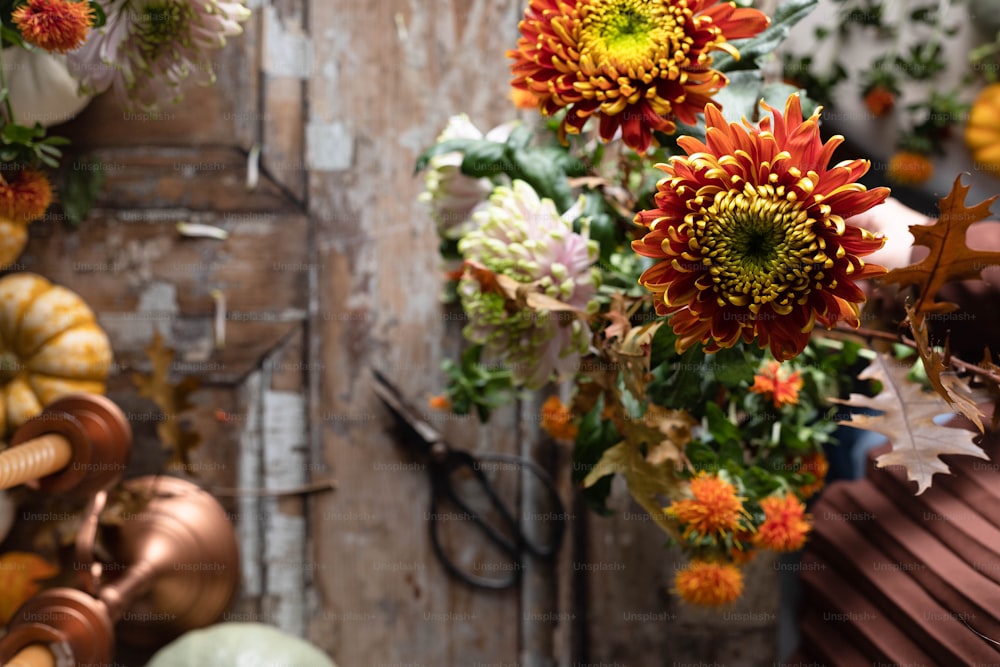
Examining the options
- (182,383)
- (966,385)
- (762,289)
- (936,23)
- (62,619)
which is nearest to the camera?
(762,289)

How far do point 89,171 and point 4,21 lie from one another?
297 mm

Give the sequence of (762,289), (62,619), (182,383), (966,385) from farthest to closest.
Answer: (182,383)
(62,619)
(966,385)
(762,289)

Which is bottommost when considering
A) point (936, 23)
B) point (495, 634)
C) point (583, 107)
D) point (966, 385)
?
point (495, 634)

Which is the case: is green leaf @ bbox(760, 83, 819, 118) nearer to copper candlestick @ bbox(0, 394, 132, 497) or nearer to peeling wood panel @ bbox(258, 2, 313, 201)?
peeling wood panel @ bbox(258, 2, 313, 201)

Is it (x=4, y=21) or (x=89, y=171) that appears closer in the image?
(x=4, y=21)

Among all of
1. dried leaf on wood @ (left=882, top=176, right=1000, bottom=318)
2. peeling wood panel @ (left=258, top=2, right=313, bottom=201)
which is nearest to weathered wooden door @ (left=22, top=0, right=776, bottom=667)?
peeling wood panel @ (left=258, top=2, right=313, bottom=201)

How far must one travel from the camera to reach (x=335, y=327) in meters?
0.95

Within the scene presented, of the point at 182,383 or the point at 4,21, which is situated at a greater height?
the point at 4,21

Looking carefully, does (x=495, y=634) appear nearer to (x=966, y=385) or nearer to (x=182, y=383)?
(x=182, y=383)

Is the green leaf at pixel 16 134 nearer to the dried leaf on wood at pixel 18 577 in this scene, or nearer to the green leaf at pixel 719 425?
the dried leaf on wood at pixel 18 577

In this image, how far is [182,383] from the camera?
2.89ft

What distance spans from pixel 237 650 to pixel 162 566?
0.12m

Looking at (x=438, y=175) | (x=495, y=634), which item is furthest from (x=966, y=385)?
(x=495, y=634)

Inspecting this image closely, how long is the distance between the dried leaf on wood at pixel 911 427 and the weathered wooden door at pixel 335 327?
426mm
